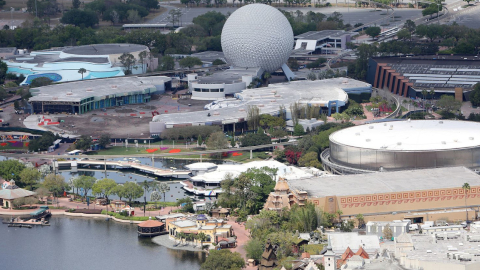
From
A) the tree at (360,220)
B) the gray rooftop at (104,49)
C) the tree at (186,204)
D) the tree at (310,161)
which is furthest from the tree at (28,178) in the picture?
the gray rooftop at (104,49)

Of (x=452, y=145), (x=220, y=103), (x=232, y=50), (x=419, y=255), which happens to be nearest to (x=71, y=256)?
(x=419, y=255)

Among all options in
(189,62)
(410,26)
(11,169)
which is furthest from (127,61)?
(11,169)

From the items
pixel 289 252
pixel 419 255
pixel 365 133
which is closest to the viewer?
pixel 419 255

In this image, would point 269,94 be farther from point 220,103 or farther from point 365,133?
point 365,133

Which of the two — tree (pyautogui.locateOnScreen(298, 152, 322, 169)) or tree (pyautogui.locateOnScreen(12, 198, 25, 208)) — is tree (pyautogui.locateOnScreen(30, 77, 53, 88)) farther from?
tree (pyautogui.locateOnScreen(298, 152, 322, 169))

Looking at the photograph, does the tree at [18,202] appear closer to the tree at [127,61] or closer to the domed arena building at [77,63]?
the domed arena building at [77,63]
